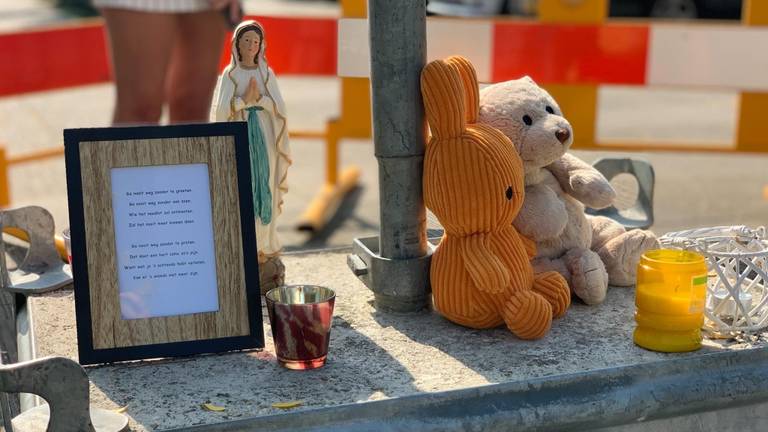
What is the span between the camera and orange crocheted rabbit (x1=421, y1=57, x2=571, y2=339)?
2047mm

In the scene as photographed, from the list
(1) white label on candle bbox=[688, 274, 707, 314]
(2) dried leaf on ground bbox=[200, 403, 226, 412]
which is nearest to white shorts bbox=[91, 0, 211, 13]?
(2) dried leaf on ground bbox=[200, 403, 226, 412]

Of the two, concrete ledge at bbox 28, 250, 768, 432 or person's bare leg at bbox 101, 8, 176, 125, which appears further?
person's bare leg at bbox 101, 8, 176, 125

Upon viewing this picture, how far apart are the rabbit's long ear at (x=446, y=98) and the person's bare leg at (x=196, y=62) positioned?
1575 millimetres

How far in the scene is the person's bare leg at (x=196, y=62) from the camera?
3473 mm

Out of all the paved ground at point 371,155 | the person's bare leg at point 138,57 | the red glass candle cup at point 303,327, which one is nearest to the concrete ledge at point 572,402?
the red glass candle cup at point 303,327

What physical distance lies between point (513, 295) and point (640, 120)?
5693 millimetres

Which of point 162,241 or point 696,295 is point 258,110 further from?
point 696,295

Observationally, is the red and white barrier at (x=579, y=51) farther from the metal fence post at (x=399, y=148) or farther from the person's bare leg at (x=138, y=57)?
the metal fence post at (x=399, y=148)

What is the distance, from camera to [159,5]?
333cm

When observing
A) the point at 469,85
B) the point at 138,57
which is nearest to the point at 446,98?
the point at 469,85

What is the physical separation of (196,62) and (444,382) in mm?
1962

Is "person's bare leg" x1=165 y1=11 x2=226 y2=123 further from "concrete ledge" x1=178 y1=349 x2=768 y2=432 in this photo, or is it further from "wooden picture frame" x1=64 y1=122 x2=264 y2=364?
"concrete ledge" x1=178 y1=349 x2=768 y2=432

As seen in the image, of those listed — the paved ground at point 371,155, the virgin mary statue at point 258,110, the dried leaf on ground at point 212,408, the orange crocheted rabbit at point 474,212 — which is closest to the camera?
the dried leaf on ground at point 212,408

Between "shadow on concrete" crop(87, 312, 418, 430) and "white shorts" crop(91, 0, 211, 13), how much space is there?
1666mm
